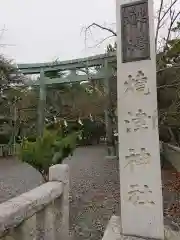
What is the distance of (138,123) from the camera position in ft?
7.96

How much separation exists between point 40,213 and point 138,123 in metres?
1.06

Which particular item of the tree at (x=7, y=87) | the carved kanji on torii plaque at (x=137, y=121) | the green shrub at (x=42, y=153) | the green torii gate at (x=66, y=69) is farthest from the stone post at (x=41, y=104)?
the carved kanji on torii plaque at (x=137, y=121)

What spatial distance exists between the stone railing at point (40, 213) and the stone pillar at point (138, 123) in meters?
0.51

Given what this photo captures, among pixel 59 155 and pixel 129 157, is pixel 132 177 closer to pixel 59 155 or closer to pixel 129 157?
pixel 129 157

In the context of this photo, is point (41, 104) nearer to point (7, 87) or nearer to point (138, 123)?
point (7, 87)

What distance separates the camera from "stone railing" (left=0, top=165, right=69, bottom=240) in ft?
4.61

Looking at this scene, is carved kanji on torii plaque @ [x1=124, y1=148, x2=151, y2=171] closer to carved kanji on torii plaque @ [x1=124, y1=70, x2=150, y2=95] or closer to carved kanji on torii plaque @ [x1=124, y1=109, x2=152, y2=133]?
carved kanji on torii plaque @ [x1=124, y1=109, x2=152, y2=133]

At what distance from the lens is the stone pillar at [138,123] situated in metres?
2.37

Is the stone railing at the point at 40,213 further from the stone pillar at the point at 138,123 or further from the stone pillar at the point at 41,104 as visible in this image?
the stone pillar at the point at 41,104

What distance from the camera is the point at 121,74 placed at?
2.54 m

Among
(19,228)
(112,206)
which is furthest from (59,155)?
(19,228)

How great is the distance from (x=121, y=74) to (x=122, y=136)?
1.77 feet

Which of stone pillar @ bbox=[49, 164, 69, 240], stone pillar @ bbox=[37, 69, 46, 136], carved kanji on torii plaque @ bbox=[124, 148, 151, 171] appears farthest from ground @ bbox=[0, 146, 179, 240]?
stone pillar @ bbox=[37, 69, 46, 136]

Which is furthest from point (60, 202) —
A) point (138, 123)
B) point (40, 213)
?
point (138, 123)
